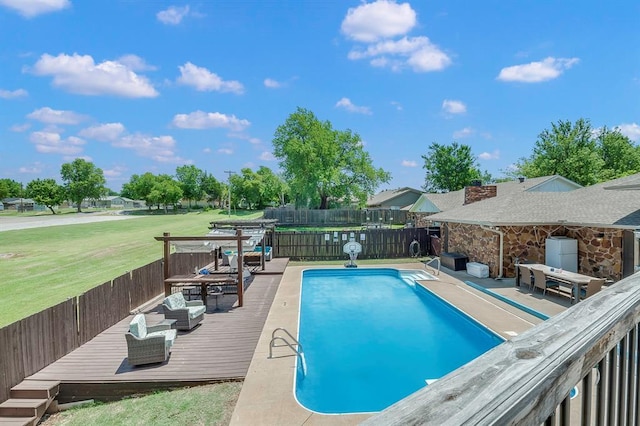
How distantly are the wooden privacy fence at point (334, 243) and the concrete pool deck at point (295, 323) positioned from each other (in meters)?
2.35

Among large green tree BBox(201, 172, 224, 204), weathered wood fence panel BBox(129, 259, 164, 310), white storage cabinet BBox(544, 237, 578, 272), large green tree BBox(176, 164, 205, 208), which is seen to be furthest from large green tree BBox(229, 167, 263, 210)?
white storage cabinet BBox(544, 237, 578, 272)

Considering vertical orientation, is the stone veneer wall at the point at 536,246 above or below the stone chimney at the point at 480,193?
below

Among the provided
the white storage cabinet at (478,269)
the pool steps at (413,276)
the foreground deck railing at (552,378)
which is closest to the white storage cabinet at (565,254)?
the white storage cabinet at (478,269)

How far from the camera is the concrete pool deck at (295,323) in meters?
5.30

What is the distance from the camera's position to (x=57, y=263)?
16.8 meters

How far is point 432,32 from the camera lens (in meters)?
15.8

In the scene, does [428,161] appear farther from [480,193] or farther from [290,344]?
[290,344]

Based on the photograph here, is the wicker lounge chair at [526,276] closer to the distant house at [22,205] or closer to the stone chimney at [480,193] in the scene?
the stone chimney at [480,193]

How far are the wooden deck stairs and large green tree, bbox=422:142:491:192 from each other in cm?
4980

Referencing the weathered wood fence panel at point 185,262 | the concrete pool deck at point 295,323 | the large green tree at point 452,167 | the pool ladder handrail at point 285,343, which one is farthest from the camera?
the large green tree at point 452,167

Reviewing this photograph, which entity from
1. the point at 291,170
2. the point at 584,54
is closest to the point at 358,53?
the point at 584,54

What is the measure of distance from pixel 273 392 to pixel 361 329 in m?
4.79

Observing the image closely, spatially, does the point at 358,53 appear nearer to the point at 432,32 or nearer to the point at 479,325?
the point at 432,32

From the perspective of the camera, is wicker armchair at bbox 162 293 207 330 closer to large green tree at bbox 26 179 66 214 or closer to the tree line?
the tree line
